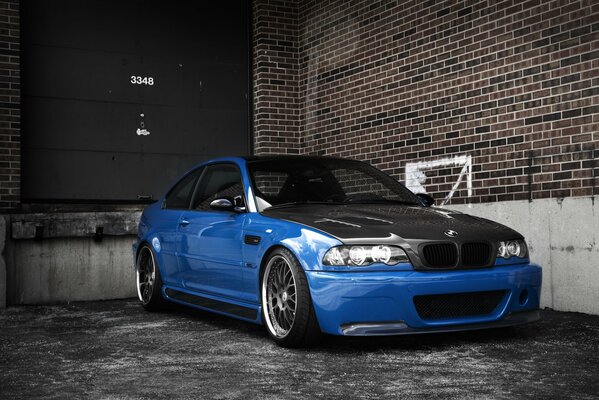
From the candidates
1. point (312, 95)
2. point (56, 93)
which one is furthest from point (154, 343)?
point (312, 95)


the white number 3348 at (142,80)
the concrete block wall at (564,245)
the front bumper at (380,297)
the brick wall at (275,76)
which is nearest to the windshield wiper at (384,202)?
the front bumper at (380,297)

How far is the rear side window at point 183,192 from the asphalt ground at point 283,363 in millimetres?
1136

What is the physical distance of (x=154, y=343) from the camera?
6426 mm

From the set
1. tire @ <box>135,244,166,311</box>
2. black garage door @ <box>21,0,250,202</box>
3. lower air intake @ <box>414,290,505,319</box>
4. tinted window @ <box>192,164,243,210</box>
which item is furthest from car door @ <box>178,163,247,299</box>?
black garage door @ <box>21,0,250,202</box>

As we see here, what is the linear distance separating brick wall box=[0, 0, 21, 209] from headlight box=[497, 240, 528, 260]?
6142 mm

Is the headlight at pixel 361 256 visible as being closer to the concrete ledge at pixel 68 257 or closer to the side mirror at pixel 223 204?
the side mirror at pixel 223 204

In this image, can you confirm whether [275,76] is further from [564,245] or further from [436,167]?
[564,245]

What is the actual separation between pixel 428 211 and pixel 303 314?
153 centimetres

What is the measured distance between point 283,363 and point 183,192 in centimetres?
311

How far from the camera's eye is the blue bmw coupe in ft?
18.6

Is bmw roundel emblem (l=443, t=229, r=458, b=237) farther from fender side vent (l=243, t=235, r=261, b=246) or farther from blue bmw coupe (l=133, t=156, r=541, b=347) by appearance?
fender side vent (l=243, t=235, r=261, b=246)

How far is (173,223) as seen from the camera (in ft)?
25.8

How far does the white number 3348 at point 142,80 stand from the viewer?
11391 mm

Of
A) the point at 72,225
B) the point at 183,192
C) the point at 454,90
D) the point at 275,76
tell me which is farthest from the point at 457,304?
the point at 275,76
